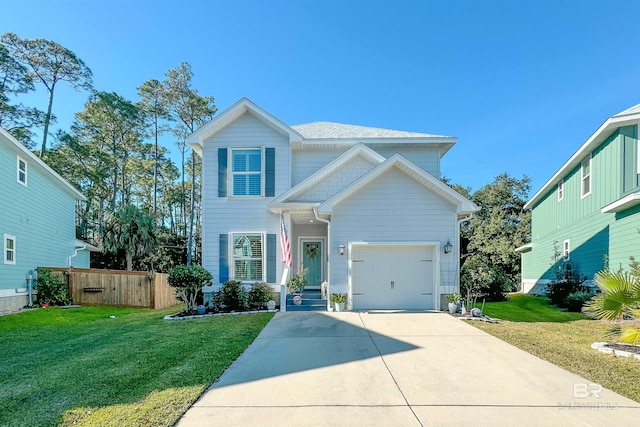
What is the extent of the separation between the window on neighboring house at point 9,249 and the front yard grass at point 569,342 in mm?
15596

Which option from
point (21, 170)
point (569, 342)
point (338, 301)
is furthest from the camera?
point (21, 170)

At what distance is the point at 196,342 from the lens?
256 inches

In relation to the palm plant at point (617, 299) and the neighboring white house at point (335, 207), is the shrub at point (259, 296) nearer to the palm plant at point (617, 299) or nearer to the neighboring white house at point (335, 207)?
the neighboring white house at point (335, 207)

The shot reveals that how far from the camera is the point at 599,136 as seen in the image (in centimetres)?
1148

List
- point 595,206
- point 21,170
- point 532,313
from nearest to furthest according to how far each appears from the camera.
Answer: point 532,313, point 595,206, point 21,170

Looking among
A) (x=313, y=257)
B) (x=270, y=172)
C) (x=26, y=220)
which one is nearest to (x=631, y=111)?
(x=313, y=257)

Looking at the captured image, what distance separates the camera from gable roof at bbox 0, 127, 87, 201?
1152cm

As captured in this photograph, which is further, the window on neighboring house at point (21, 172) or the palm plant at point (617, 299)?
the window on neighboring house at point (21, 172)

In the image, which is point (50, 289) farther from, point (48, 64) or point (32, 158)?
point (48, 64)

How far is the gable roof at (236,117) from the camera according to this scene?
37.5 feet

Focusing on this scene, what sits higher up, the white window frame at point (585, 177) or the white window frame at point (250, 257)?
the white window frame at point (585, 177)

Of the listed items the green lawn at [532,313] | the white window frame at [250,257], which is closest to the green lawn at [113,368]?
the white window frame at [250,257]

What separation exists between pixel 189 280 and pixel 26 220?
336 inches

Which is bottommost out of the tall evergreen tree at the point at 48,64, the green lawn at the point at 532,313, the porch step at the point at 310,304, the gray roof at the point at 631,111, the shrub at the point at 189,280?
the green lawn at the point at 532,313
